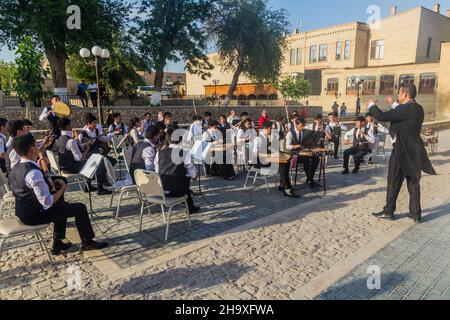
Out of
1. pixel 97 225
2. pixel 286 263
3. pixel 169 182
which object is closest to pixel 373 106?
pixel 286 263

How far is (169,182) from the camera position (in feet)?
16.4

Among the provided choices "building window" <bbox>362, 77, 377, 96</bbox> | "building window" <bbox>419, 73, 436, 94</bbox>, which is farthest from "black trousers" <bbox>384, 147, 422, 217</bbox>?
"building window" <bbox>362, 77, 377, 96</bbox>

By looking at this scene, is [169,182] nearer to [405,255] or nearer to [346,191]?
[405,255]

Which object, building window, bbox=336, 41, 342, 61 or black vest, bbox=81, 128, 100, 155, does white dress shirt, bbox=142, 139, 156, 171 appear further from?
building window, bbox=336, 41, 342, 61

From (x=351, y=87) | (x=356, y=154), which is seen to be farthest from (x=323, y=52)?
(x=356, y=154)

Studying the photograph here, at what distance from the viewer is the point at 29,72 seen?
12.9m

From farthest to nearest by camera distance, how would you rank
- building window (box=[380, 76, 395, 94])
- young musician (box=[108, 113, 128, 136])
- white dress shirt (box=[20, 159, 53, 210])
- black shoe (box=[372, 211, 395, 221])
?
building window (box=[380, 76, 395, 94]) < young musician (box=[108, 113, 128, 136]) < black shoe (box=[372, 211, 395, 221]) < white dress shirt (box=[20, 159, 53, 210])

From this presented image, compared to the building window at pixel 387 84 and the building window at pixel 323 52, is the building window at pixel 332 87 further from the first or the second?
the building window at pixel 323 52

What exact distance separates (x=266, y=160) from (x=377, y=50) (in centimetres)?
4641

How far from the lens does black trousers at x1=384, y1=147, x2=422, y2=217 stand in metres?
5.48

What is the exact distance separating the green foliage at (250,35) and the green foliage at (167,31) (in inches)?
77.8

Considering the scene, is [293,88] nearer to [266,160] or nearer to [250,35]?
[250,35]

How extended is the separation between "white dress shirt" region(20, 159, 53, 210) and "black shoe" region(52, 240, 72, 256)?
0.82 metres

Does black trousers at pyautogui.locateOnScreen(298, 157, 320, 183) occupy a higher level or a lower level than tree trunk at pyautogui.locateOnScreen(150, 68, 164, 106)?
lower
